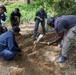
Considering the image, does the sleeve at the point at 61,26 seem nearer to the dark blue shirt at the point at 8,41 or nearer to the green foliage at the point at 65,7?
the dark blue shirt at the point at 8,41

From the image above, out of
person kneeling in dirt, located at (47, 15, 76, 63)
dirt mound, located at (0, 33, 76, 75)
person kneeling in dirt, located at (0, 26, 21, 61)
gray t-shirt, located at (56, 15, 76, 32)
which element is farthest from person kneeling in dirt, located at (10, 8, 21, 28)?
gray t-shirt, located at (56, 15, 76, 32)

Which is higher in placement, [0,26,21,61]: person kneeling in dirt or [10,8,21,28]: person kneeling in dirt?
[0,26,21,61]: person kneeling in dirt

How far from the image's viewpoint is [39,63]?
722cm

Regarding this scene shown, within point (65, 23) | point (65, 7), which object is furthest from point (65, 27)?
point (65, 7)

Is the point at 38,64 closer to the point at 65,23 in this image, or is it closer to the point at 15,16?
the point at 65,23

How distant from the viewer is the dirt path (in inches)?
262

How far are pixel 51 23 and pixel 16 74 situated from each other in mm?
1717

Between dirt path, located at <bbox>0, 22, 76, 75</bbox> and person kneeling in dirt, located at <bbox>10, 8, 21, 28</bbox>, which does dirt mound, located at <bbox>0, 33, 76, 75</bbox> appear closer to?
dirt path, located at <bbox>0, 22, 76, 75</bbox>

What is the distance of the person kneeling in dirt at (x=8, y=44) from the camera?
7.10 metres

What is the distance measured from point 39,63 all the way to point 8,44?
1.10 m

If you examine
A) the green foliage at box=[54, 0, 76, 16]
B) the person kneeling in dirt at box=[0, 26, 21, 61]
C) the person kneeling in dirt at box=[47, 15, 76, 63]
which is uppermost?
the person kneeling in dirt at box=[47, 15, 76, 63]

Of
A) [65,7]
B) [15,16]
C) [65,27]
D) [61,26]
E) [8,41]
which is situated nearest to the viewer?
[61,26]

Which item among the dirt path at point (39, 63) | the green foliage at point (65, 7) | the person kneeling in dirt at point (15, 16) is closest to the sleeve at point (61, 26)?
the dirt path at point (39, 63)

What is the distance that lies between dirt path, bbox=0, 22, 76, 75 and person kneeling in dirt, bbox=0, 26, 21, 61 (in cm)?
24
